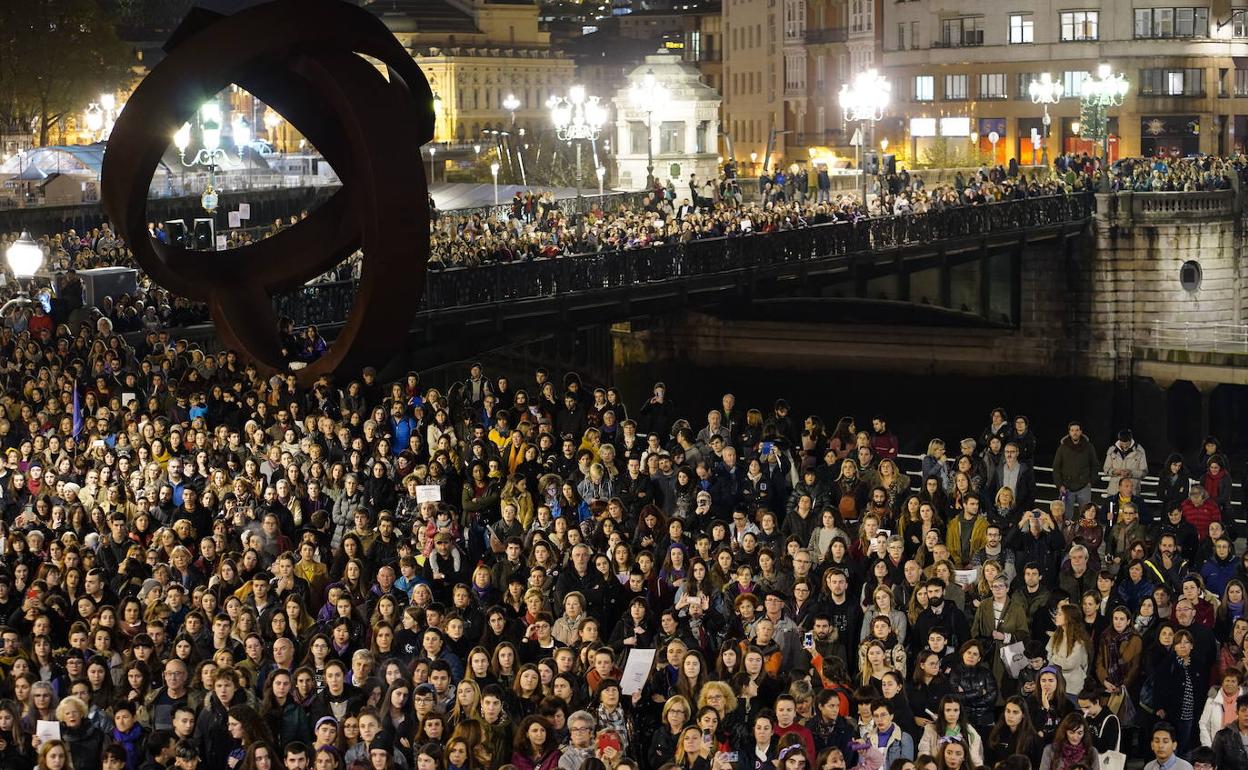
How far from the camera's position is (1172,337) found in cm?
6262

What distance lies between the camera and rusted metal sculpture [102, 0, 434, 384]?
30.9 metres

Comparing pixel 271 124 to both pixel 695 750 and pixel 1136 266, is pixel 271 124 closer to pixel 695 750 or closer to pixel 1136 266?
pixel 1136 266

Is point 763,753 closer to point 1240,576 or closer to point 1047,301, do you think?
point 1240,576

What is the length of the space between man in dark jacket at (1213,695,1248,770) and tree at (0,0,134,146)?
78.9 meters

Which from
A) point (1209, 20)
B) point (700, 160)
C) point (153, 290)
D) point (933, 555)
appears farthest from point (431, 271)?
point (1209, 20)

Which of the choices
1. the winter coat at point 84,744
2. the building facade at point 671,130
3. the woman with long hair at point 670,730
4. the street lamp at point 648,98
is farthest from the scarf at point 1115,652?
the building facade at point 671,130

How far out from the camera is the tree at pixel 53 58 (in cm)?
9056

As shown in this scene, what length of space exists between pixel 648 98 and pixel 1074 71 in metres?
29.3

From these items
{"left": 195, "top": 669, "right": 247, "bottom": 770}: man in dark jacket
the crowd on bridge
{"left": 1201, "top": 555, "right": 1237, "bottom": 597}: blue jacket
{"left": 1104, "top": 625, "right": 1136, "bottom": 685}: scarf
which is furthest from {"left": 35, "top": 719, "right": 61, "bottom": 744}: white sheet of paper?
{"left": 1201, "top": 555, "right": 1237, "bottom": 597}: blue jacket

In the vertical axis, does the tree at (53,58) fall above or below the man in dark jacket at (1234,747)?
above

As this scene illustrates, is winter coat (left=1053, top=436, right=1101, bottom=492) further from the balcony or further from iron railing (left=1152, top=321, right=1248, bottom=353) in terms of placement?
the balcony

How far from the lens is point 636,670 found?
18078 millimetres

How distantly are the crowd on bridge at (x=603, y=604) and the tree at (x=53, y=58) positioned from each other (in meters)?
67.0

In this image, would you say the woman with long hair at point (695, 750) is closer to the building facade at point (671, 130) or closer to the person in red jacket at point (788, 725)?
the person in red jacket at point (788, 725)
